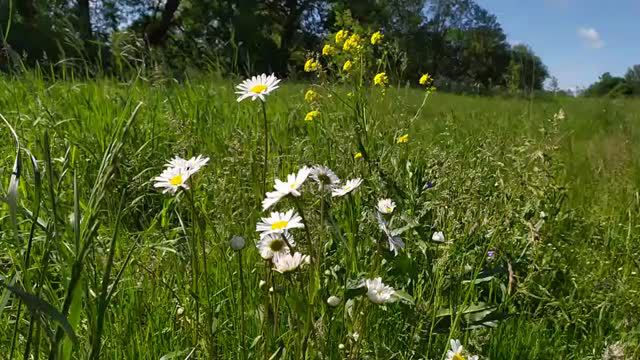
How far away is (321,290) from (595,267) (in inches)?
43.8

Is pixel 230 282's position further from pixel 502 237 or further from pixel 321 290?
pixel 502 237

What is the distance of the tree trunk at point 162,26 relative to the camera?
21656mm

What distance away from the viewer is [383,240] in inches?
42.9

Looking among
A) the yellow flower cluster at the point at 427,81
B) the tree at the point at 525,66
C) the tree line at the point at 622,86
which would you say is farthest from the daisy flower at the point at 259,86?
the tree line at the point at 622,86

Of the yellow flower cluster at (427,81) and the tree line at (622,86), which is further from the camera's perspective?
the tree line at (622,86)

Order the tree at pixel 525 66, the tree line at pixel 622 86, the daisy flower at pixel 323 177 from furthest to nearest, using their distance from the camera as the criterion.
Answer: the tree line at pixel 622 86 < the tree at pixel 525 66 < the daisy flower at pixel 323 177

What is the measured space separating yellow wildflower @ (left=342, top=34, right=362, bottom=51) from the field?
20 cm

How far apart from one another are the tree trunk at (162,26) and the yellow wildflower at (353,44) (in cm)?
2066

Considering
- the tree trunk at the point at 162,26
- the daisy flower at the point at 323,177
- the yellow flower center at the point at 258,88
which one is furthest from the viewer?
the tree trunk at the point at 162,26

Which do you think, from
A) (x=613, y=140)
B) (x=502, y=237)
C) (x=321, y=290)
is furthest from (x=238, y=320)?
(x=613, y=140)

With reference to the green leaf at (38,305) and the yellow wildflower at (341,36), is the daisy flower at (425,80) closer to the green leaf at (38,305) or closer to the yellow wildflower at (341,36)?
the yellow wildflower at (341,36)

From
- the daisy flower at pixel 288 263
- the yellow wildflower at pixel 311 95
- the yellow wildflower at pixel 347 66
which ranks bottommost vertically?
the daisy flower at pixel 288 263

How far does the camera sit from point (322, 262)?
1050 mm

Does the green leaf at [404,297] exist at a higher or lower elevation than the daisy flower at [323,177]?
lower
